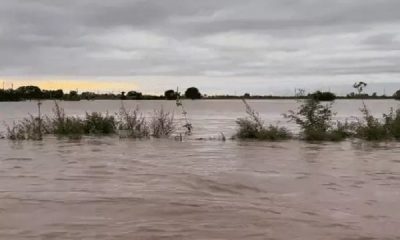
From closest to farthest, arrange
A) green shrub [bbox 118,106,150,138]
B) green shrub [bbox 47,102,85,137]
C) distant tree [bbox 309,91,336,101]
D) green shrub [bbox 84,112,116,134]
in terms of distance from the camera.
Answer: green shrub [bbox 118,106,150,138] < distant tree [bbox 309,91,336,101] < green shrub [bbox 47,102,85,137] < green shrub [bbox 84,112,116,134]

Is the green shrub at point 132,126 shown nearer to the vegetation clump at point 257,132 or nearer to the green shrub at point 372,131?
the vegetation clump at point 257,132

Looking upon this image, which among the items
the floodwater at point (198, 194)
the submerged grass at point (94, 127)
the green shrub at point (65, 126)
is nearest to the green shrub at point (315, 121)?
the floodwater at point (198, 194)

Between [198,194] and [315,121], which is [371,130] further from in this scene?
[198,194]

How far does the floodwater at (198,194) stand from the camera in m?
7.75

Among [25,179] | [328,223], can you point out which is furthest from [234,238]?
[25,179]

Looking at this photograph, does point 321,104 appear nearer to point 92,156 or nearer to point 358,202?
point 92,156

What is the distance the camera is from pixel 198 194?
34.7 ft

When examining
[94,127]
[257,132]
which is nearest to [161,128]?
[94,127]

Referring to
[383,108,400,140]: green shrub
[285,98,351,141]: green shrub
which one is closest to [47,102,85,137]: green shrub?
[285,98,351,141]: green shrub

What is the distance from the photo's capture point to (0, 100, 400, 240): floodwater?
7.75 meters

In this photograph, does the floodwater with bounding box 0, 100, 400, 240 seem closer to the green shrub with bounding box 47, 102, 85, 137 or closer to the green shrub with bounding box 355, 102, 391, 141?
the green shrub with bounding box 355, 102, 391, 141

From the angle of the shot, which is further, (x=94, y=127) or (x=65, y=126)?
(x=94, y=127)

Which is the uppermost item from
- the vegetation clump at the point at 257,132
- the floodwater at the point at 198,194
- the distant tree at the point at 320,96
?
the distant tree at the point at 320,96

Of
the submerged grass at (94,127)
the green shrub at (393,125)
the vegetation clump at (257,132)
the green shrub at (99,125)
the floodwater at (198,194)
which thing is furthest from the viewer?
the green shrub at (99,125)
